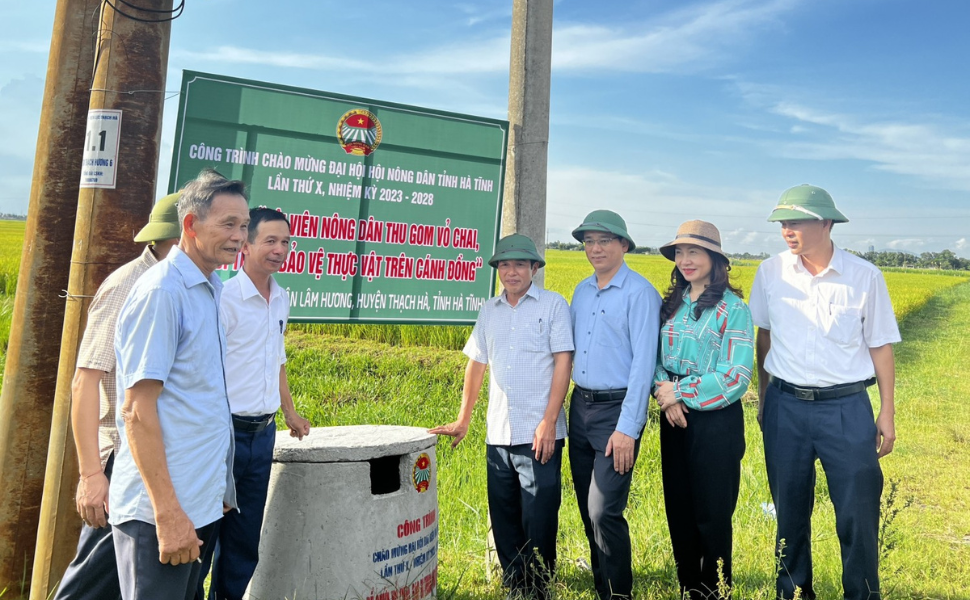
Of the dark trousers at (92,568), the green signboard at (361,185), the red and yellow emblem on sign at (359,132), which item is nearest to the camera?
the dark trousers at (92,568)

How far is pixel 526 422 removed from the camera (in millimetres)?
3348

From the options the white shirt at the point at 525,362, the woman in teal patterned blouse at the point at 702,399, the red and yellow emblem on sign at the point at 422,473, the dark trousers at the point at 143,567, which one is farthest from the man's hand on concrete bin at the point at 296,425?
the woman in teal patterned blouse at the point at 702,399

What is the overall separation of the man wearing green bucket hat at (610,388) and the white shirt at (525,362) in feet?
0.38

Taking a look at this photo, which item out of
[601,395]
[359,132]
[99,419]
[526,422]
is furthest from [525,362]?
[99,419]

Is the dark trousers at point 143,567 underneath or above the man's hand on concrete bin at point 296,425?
underneath

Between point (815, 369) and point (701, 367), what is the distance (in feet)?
1.74

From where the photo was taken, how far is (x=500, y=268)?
3584 millimetres

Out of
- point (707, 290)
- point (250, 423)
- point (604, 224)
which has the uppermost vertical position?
point (604, 224)

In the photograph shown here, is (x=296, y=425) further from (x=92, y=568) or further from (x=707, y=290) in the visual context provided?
(x=707, y=290)

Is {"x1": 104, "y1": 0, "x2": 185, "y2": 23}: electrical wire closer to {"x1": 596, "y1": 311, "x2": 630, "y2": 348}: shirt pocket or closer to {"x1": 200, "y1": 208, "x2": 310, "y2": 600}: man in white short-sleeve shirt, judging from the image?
{"x1": 200, "y1": 208, "x2": 310, "y2": 600}: man in white short-sleeve shirt

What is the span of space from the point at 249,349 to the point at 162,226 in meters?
0.60

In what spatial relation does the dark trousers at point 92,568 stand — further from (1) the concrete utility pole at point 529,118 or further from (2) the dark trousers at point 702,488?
(1) the concrete utility pole at point 529,118

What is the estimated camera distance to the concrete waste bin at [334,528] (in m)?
2.91

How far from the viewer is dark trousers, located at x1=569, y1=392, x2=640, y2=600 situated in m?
3.20
